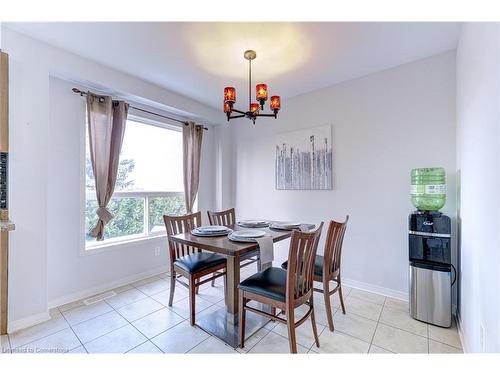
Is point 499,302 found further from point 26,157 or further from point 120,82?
point 120,82

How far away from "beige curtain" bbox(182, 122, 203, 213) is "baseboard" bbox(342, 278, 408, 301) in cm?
247

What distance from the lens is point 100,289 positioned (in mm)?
2701

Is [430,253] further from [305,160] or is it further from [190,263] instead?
[190,263]

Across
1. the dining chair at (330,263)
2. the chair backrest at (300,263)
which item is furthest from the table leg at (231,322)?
the dining chair at (330,263)

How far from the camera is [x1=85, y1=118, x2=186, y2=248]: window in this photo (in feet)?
9.61

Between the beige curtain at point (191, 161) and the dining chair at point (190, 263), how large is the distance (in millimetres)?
1094

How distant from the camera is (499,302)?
1006mm

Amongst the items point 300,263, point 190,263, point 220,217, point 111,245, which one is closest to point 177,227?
point 190,263

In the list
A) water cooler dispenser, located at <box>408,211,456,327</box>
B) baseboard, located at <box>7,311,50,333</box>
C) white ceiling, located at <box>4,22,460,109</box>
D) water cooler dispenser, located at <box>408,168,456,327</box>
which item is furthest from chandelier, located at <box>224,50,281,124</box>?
baseboard, located at <box>7,311,50,333</box>

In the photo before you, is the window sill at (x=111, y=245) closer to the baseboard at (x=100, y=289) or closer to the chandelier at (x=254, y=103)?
the baseboard at (x=100, y=289)

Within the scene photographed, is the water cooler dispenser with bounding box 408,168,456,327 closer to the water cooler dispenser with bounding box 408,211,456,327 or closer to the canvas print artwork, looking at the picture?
the water cooler dispenser with bounding box 408,211,456,327

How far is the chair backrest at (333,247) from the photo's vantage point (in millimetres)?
1905
